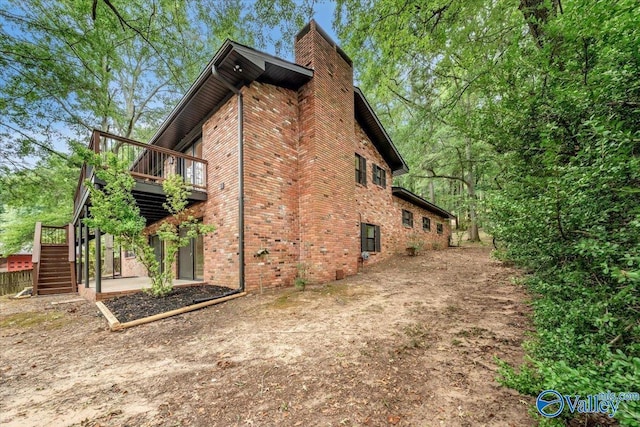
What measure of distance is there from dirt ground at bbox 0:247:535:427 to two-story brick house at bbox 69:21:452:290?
1.90 m

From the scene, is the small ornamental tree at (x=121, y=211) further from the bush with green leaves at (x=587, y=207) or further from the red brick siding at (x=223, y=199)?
the bush with green leaves at (x=587, y=207)

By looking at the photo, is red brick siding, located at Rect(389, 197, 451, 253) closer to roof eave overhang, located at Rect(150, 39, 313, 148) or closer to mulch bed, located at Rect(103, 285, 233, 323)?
roof eave overhang, located at Rect(150, 39, 313, 148)

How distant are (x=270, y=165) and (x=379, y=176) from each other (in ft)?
20.3

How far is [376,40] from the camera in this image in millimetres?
5871

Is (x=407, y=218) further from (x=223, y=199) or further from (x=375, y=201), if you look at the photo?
(x=223, y=199)

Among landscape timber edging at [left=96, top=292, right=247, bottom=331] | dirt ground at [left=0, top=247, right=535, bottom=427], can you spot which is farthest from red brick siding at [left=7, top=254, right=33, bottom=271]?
landscape timber edging at [left=96, top=292, right=247, bottom=331]

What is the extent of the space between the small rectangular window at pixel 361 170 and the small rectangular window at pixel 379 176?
104cm

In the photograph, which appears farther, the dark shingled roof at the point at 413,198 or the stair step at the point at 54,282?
the dark shingled roof at the point at 413,198

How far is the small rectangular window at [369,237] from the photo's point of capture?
31.0 feet

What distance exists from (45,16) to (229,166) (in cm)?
730

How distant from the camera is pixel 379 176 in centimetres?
1144

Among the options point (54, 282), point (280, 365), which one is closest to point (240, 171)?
point (280, 365)

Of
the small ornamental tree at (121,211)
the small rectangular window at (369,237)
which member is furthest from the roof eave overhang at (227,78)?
the small rectangular window at (369,237)

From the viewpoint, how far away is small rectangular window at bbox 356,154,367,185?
32.2 feet
